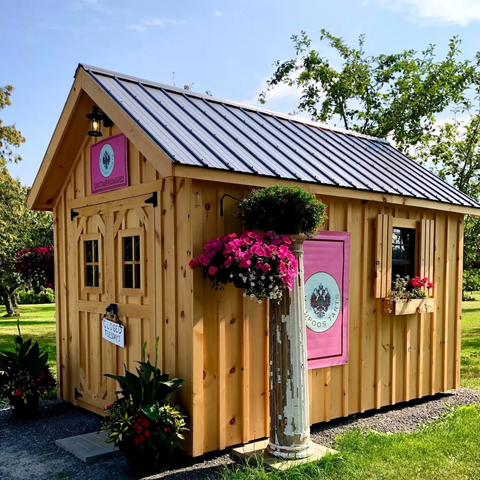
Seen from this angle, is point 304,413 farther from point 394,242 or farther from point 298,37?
point 298,37

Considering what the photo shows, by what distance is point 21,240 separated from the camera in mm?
21781

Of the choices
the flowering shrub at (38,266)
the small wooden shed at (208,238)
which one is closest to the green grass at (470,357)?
the small wooden shed at (208,238)

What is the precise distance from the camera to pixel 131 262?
19.3ft

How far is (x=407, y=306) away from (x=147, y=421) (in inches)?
145

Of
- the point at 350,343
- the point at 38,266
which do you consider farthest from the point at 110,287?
the point at 350,343

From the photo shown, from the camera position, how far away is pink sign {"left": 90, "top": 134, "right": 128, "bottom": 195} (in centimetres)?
598

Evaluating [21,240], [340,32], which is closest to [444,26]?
[340,32]

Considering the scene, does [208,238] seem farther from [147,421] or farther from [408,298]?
[408,298]

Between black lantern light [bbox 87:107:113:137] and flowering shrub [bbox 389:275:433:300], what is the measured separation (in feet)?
13.4

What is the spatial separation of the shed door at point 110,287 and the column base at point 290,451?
1.62 m

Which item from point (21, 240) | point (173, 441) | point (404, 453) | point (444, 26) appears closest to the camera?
point (173, 441)

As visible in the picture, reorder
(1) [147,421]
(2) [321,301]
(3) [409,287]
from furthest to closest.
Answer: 1. (3) [409,287]
2. (2) [321,301]
3. (1) [147,421]

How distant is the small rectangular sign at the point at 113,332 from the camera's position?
5961mm

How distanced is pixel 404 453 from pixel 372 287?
6.93ft
